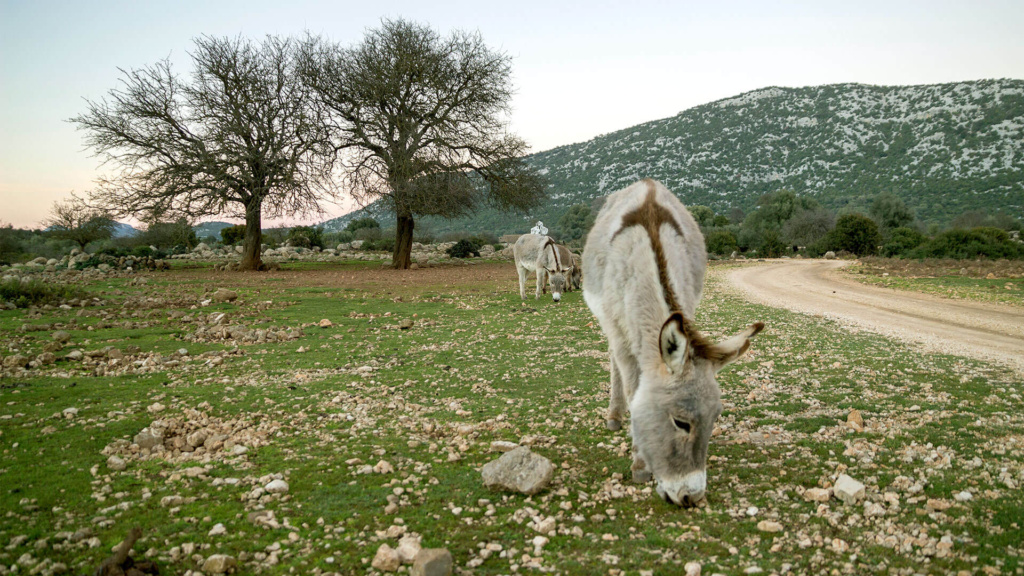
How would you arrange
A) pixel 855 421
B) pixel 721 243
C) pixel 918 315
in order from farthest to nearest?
pixel 721 243 < pixel 918 315 < pixel 855 421

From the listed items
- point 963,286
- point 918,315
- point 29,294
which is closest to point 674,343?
point 918,315

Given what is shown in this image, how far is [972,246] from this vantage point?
1003 inches

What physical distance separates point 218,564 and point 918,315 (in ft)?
51.9

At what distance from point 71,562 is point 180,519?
58 cm

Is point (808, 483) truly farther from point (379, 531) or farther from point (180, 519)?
point (180, 519)

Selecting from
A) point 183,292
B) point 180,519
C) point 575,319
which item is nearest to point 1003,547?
point 180,519

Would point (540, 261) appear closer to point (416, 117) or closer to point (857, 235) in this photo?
point (416, 117)

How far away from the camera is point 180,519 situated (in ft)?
11.0

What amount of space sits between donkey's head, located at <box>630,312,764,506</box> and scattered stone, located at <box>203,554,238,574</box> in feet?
8.87

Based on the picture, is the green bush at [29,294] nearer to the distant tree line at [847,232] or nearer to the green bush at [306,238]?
the distant tree line at [847,232]

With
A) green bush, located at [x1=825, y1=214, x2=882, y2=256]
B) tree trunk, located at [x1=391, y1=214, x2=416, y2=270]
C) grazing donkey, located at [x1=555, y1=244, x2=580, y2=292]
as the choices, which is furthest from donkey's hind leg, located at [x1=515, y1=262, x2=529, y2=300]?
green bush, located at [x1=825, y1=214, x2=882, y2=256]

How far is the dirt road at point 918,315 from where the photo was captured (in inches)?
355

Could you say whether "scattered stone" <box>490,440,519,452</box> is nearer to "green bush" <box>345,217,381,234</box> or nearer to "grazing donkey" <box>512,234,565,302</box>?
"grazing donkey" <box>512,234,565,302</box>

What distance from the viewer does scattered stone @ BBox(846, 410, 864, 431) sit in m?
5.00
